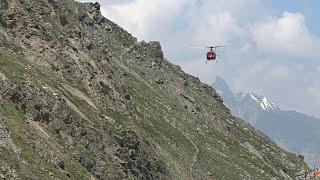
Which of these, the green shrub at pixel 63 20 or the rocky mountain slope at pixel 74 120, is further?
the green shrub at pixel 63 20

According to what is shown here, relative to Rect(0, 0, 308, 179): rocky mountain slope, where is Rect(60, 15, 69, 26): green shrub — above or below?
above

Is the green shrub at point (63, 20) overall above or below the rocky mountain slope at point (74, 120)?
above

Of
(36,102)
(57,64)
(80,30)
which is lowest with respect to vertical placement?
(36,102)

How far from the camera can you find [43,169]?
2331 inches

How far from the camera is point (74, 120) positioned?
274 ft

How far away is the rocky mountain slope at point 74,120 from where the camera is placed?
65.4 m

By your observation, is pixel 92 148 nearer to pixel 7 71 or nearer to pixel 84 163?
pixel 84 163

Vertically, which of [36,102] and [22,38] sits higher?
[22,38]

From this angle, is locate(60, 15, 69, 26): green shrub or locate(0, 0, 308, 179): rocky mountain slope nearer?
locate(0, 0, 308, 179): rocky mountain slope

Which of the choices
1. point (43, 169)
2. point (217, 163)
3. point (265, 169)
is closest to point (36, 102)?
point (43, 169)

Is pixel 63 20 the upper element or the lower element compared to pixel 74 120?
upper

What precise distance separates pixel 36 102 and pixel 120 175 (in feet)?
60.4

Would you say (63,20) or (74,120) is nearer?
(74,120)

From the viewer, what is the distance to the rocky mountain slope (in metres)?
65.4
